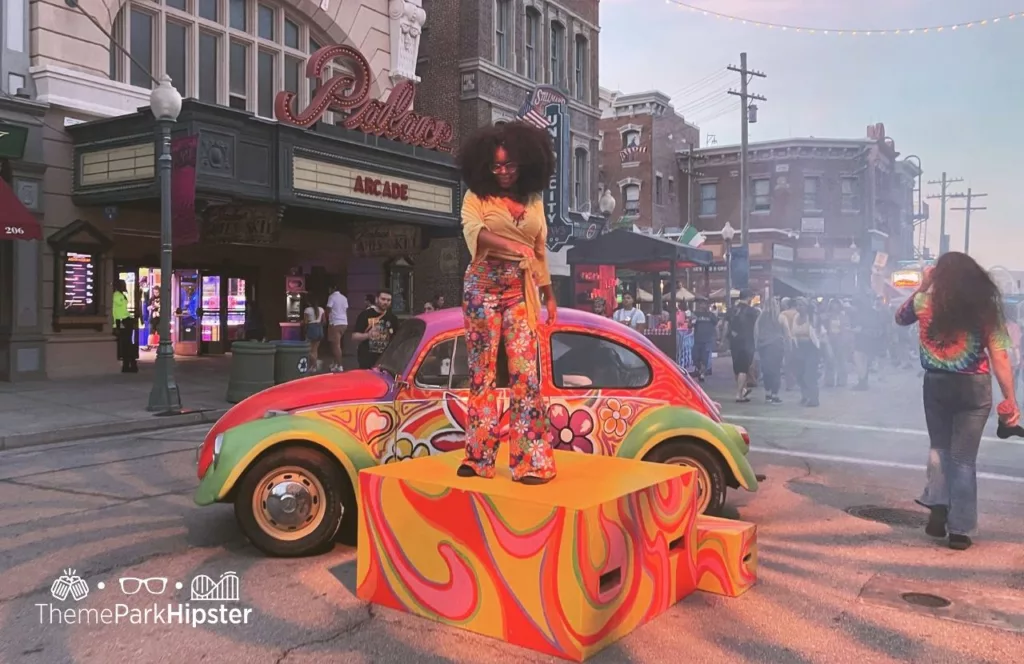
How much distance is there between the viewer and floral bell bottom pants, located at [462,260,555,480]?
4.05 metres

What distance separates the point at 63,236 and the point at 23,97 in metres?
2.44

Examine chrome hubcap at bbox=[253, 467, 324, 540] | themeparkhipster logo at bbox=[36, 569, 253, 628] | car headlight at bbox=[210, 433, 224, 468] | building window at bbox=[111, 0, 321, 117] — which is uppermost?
building window at bbox=[111, 0, 321, 117]

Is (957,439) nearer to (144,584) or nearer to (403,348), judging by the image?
(403,348)

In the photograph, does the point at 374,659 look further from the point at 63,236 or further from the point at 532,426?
the point at 63,236

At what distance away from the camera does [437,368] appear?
214 inches

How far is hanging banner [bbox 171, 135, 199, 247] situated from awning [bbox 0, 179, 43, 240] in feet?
7.87

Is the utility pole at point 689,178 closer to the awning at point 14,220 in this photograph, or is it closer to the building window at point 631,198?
the building window at point 631,198

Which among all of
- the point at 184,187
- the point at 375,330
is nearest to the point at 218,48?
the point at 184,187

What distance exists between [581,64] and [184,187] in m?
19.5

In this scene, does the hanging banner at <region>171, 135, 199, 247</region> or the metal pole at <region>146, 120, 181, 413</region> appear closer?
the metal pole at <region>146, 120, 181, 413</region>

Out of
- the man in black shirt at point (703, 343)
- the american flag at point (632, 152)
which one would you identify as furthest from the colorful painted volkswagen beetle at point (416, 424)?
the american flag at point (632, 152)

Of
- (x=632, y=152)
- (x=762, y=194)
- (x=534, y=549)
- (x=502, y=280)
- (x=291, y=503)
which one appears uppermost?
(x=632, y=152)

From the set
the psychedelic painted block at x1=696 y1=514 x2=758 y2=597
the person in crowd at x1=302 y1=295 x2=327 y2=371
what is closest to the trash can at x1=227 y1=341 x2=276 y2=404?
the person in crowd at x1=302 y1=295 x2=327 y2=371

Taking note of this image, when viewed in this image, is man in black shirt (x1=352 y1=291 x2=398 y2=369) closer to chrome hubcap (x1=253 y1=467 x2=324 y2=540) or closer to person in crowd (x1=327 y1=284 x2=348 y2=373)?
chrome hubcap (x1=253 y1=467 x2=324 y2=540)
